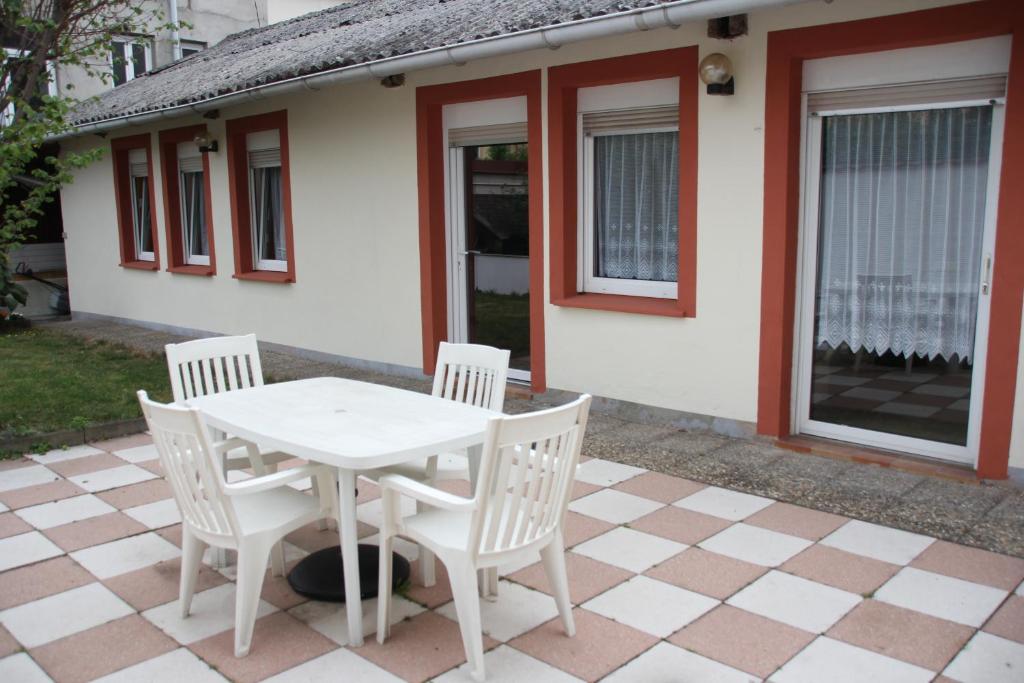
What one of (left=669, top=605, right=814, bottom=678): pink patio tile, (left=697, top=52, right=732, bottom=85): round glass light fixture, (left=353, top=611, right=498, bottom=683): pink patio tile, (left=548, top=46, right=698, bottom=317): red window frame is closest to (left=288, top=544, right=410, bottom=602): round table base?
(left=353, top=611, right=498, bottom=683): pink patio tile

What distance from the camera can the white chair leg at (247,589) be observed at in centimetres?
304

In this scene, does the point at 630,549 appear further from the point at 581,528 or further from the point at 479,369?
the point at 479,369

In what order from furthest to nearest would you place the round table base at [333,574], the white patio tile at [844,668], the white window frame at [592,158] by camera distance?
the white window frame at [592,158] < the round table base at [333,574] < the white patio tile at [844,668]

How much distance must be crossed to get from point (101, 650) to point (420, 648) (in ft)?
3.71

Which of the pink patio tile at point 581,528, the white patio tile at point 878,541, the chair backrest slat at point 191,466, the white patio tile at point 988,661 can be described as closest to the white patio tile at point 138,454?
the chair backrest slat at point 191,466

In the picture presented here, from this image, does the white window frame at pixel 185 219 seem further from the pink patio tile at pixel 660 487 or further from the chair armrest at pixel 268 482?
the chair armrest at pixel 268 482

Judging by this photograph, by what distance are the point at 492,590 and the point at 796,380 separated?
2.83 m

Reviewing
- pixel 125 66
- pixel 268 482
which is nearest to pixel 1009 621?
pixel 268 482

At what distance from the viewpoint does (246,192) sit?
31.2 ft

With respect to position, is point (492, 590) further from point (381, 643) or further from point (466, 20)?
point (466, 20)

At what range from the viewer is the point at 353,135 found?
313 inches

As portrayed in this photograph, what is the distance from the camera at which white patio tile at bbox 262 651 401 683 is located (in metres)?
2.90

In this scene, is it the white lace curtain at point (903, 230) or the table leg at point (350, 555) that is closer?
the table leg at point (350, 555)

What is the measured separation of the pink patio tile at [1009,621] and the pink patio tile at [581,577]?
4.42 feet
